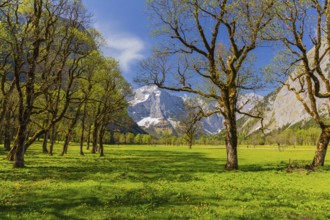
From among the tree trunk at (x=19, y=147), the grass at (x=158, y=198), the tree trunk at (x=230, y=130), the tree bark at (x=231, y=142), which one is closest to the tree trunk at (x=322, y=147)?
the tree bark at (x=231, y=142)

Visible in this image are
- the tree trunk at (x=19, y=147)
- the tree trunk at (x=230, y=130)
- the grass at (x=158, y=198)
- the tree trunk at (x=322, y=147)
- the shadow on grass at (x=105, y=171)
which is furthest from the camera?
the tree trunk at (x=322, y=147)

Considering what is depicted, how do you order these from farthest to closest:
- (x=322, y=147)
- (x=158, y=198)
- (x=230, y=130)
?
1. (x=322, y=147)
2. (x=230, y=130)
3. (x=158, y=198)

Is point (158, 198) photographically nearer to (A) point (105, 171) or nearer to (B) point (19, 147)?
(A) point (105, 171)

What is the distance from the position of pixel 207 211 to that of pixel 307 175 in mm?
20028

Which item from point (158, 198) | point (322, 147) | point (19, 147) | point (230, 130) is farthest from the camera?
point (322, 147)

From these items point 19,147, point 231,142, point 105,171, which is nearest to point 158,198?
point 105,171

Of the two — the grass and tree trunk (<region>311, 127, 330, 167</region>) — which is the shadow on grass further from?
tree trunk (<region>311, 127, 330, 167</region>)

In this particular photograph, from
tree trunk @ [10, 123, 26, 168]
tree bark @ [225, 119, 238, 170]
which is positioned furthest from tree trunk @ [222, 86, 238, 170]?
tree trunk @ [10, 123, 26, 168]

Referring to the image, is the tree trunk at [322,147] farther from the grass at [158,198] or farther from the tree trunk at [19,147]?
the tree trunk at [19,147]

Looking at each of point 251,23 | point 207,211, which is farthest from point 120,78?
point 207,211

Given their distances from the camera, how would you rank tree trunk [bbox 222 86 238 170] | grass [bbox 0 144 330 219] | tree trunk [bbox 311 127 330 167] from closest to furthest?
grass [bbox 0 144 330 219] < tree trunk [bbox 222 86 238 170] < tree trunk [bbox 311 127 330 167]

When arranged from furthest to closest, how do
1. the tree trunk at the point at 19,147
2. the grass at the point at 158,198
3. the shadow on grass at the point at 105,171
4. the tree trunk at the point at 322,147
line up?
the tree trunk at the point at 322,147 < the tree trunk at the point at 19,147 < the shadow on grass at the point at 105,171 < the grass at the point at 158,198

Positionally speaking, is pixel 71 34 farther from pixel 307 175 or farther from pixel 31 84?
pixel 307 175

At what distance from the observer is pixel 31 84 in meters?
32.1
